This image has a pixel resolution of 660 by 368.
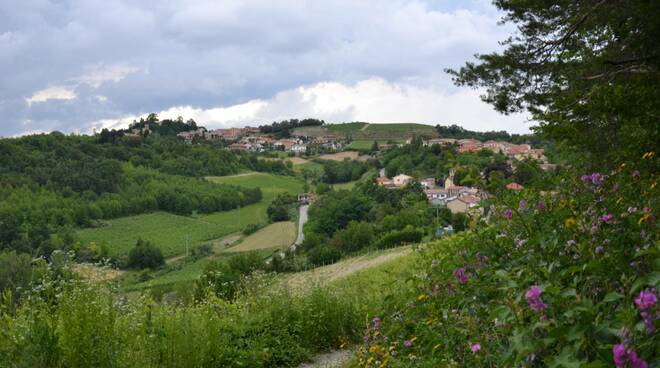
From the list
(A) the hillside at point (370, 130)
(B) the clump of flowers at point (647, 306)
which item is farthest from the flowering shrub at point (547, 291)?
(A) the hillside at point (370, 130)

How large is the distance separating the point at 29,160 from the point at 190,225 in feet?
109

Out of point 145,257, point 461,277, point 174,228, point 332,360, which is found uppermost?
point 461,277

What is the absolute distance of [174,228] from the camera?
83.9 metres

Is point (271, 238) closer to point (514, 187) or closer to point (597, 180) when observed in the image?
point (514, 187)

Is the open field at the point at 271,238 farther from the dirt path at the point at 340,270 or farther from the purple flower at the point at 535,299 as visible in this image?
the purple flower at the point at 535,299

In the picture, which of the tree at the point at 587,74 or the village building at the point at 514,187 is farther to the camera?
the tree at the point at 587,74

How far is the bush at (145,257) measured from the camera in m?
64.6

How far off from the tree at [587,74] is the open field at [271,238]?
5553cm

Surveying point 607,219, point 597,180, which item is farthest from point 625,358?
point 597,180

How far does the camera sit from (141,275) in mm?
57844

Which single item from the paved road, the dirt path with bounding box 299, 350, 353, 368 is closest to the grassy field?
the paved road

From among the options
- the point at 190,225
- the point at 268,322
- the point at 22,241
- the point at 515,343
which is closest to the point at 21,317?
the point at 268,322

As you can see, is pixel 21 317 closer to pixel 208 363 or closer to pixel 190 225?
pixel 208 363

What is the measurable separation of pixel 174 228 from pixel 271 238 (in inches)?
683
